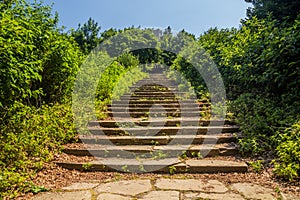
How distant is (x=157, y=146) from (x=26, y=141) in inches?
65.2

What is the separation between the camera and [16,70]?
2607 millimetres

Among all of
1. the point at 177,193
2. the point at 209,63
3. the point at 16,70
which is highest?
the point at 209,63

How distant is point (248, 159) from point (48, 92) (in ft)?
10.9

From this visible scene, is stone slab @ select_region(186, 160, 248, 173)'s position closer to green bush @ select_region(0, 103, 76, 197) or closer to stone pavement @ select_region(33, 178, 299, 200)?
stone pavement @ select_region(33, 178, 299, 200)

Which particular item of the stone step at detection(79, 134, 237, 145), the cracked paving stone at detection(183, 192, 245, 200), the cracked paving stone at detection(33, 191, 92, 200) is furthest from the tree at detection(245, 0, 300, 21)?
the cracked paving stone at detection(33, 191, 92, 200)

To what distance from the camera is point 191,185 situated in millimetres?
2582

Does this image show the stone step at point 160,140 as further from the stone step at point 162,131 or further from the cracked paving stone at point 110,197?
the cracked paving stone at point 110,197

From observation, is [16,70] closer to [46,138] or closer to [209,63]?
[46,138]

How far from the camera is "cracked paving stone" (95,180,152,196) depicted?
2.44 meters

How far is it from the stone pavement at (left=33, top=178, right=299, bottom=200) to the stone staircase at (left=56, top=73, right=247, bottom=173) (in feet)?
1.10

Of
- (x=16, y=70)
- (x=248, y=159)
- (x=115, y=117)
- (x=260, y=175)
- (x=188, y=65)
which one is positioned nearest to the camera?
(x=16, y=70)

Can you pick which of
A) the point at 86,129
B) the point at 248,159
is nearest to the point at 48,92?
the point at 86,129

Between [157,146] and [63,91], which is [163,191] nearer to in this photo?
[157,146]

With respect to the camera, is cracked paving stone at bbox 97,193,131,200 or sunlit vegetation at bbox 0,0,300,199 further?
sunlit vegetation at bbox 0,0,300,199
